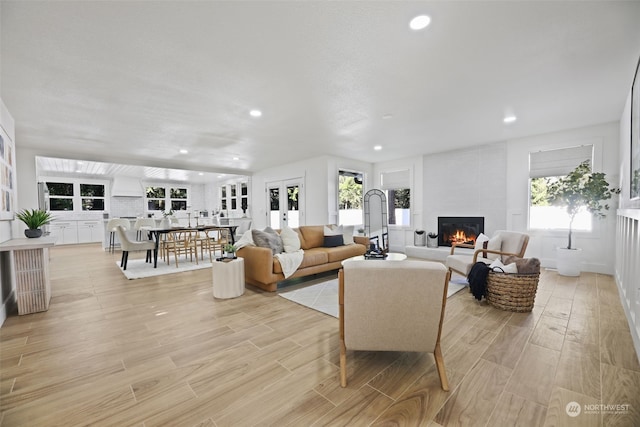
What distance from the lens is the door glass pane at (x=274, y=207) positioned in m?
8.30

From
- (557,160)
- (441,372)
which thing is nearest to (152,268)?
(441,372)

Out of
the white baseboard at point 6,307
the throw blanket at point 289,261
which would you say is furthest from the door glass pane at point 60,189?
the throw blanket at point 289,261

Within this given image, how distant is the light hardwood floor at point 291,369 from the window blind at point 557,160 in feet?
8.95

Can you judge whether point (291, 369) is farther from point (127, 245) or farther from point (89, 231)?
point (89, 231)

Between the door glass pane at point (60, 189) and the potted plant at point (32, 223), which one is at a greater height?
the door glass pane at point (60, 189)

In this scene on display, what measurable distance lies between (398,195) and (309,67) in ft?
17.7

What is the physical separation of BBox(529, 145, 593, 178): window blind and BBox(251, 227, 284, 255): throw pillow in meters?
5.09

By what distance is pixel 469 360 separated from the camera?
1969 millimetres

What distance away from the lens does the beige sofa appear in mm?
3670

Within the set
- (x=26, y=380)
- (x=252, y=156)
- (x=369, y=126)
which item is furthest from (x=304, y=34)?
(x=252, y=156)

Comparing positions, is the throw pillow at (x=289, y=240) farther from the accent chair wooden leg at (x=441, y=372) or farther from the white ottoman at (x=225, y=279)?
the accent chair wooden leg at (x=441, y=372)

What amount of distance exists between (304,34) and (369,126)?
2.54 m

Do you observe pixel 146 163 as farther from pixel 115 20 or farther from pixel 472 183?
pixel 472 183

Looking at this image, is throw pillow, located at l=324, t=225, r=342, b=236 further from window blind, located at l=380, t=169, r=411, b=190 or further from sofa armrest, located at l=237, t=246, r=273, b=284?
window blind, located at l=380, t=169, r=411, b=190
